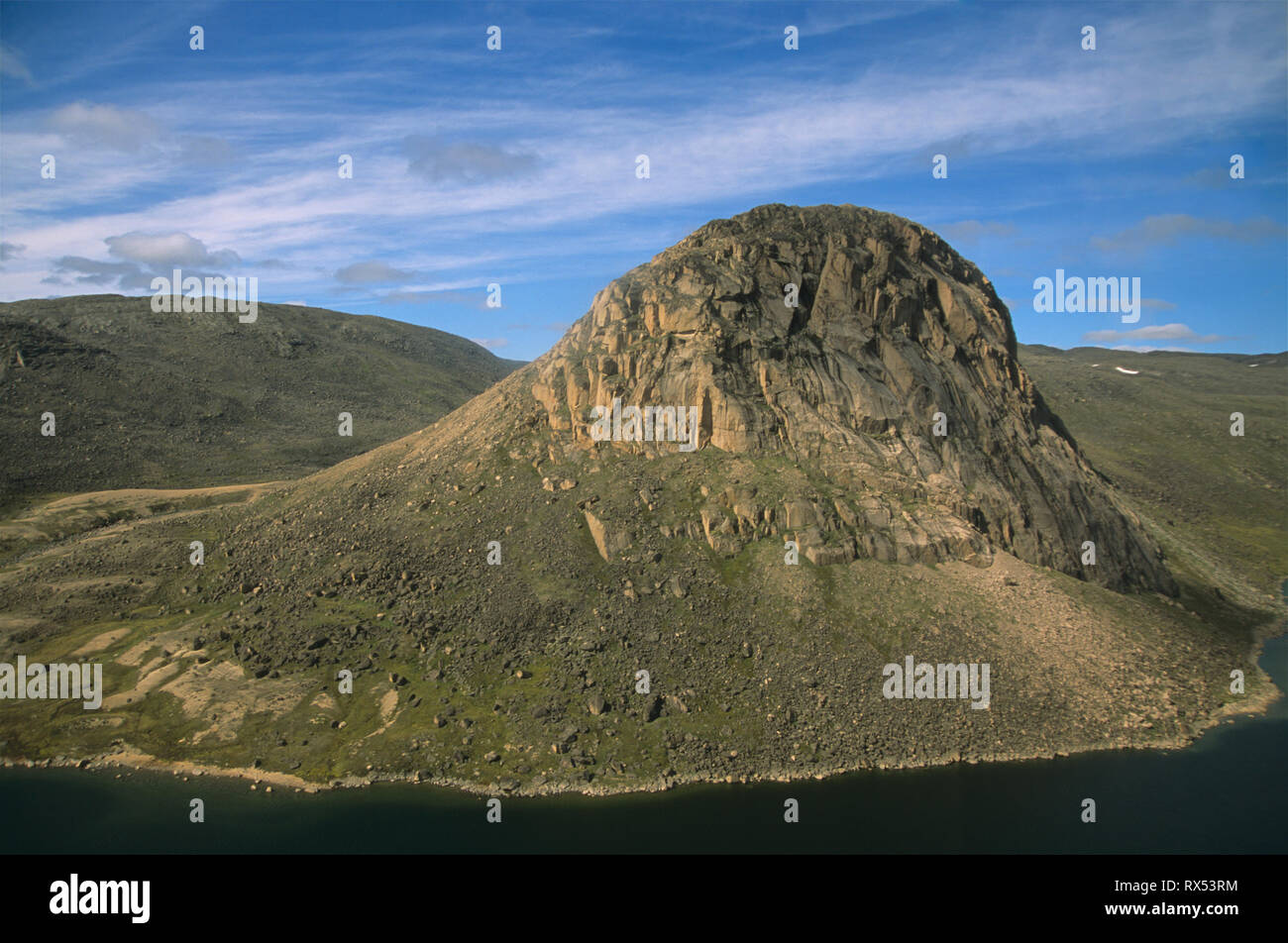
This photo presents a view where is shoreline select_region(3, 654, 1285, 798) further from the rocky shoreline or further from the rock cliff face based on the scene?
the rock cliff face

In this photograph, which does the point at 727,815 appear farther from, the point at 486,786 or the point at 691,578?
the point at 691,578

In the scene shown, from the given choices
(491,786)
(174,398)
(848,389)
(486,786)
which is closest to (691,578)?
(491,786)

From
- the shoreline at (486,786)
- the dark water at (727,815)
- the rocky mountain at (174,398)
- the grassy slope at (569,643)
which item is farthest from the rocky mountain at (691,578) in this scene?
the rocky mountain at (174,398)

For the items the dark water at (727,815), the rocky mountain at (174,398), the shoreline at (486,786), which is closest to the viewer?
the dark water at (727,815)

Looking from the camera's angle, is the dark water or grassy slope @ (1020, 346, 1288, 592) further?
grassy slope @ (1020, 346, 1288, 592)

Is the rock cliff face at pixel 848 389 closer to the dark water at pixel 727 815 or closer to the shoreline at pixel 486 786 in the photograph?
Result: the shoreline at pixel 486 786

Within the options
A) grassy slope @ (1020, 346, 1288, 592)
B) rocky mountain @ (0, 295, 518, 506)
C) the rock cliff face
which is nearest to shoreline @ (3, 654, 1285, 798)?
the rock cliff face

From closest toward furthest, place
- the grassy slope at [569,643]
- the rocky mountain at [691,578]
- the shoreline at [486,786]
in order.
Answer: the shoreline at [486,786] < the grassy slope at [569,643] < the rocky mountain at [691,578]
